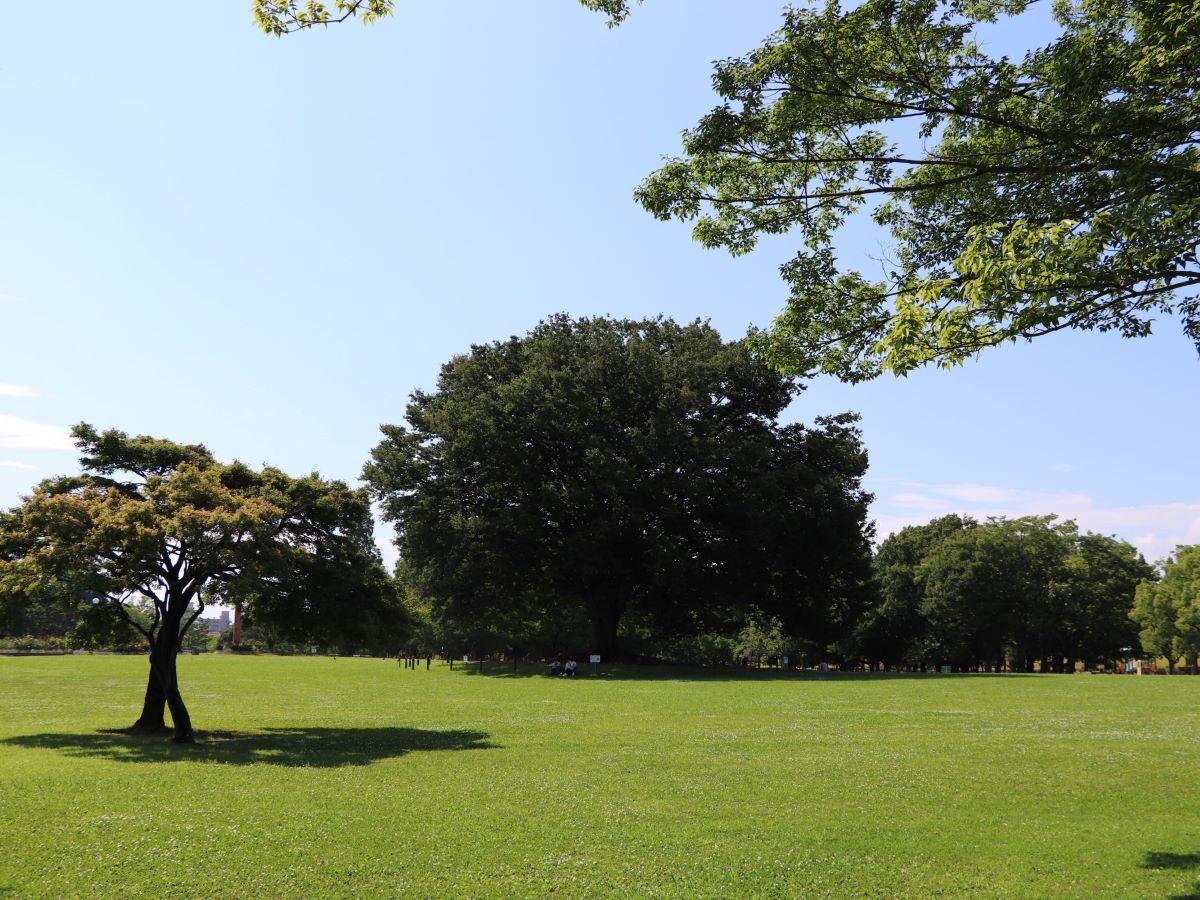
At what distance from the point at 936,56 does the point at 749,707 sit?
21.3 m

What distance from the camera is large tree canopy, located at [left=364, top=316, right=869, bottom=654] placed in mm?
47844

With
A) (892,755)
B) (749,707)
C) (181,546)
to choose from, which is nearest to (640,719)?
(749,707)

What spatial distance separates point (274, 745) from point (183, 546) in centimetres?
525

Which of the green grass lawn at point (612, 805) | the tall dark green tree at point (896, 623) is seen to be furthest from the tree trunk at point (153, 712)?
the tall dark green tree at point (896, 623)

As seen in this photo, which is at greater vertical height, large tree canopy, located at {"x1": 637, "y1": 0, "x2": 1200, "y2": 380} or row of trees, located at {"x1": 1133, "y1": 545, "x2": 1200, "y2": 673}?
large tree canopy, located at {"x1": 637, "y1": 0, "x2": 1200, "y2": 380}

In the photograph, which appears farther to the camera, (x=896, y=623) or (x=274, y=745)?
(x=896, y=623)

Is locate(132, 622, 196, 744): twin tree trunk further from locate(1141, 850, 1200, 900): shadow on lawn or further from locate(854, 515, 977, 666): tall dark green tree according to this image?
locate(854, 515, 977, 666): tall dark green tree

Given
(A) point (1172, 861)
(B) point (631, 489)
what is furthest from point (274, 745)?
(B) point (631, 489)

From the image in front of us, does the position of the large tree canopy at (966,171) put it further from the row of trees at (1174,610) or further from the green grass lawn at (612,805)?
the row of trees at (1174,610)

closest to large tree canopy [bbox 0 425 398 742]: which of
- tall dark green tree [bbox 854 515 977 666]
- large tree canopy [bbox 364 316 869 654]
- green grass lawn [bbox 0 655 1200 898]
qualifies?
green grass lawn [bbox 0 655 1200 898]

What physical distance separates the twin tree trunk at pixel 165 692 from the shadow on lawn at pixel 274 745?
1.62ft

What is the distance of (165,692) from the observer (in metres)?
20.5

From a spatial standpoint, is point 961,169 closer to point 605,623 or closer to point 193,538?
point 193,538

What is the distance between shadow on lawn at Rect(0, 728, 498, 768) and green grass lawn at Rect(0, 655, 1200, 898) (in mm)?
134
